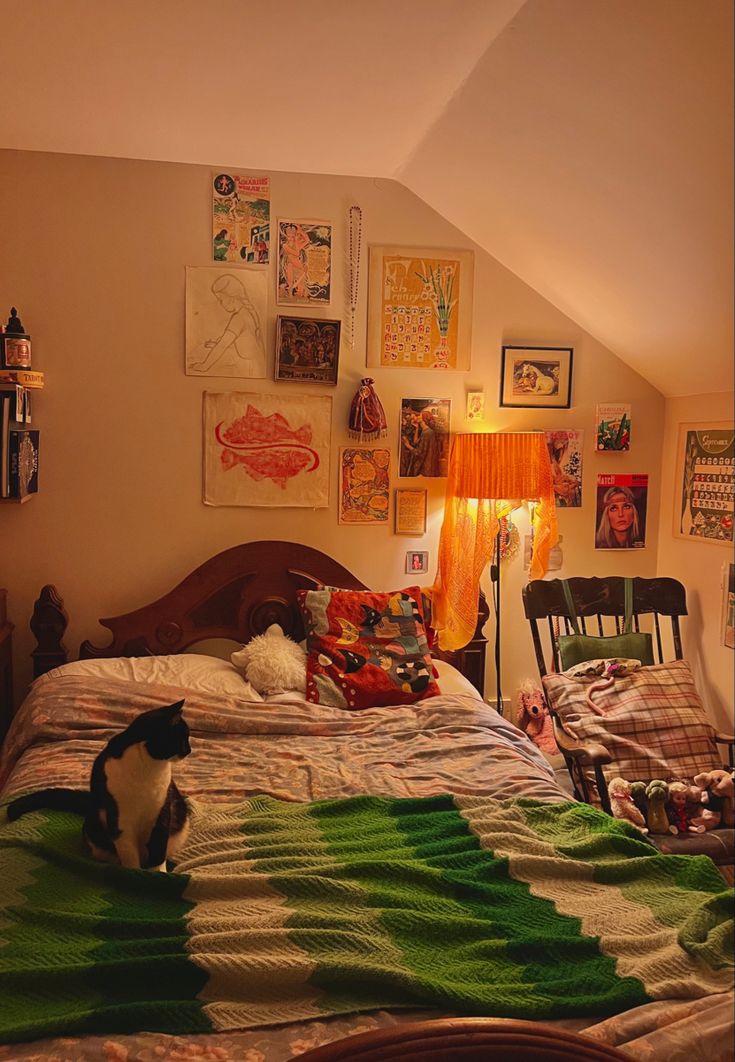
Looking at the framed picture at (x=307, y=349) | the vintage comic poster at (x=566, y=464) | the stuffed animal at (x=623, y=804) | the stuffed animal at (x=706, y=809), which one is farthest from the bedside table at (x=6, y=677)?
the stuffed animal at (x=706, y=809)

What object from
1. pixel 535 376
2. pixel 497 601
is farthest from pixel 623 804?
pixel 535 376

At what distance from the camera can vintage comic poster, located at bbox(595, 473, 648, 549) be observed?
3852mm

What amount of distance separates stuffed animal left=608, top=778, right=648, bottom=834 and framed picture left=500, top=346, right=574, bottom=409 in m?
1.65

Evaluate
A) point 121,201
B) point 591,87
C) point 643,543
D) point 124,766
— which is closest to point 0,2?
point 121,201

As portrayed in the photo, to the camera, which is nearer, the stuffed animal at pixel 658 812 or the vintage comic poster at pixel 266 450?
the stuffed animal at pixel 658 812

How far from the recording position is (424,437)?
146 inches

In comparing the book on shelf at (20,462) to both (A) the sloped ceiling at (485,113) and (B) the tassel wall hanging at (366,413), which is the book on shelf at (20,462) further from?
(B) the tassel wall hanging at (366,413)

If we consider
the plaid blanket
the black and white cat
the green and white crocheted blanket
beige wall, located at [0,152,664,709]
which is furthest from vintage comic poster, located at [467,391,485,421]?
the black and white cat

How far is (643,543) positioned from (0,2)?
9.89ft

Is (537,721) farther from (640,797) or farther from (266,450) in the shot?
(266,450)

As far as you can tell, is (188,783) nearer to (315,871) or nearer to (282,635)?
(315,871)

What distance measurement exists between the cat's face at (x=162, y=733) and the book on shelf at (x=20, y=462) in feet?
5.00

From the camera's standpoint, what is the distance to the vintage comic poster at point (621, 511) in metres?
3.85

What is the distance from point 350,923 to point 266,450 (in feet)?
7.42
